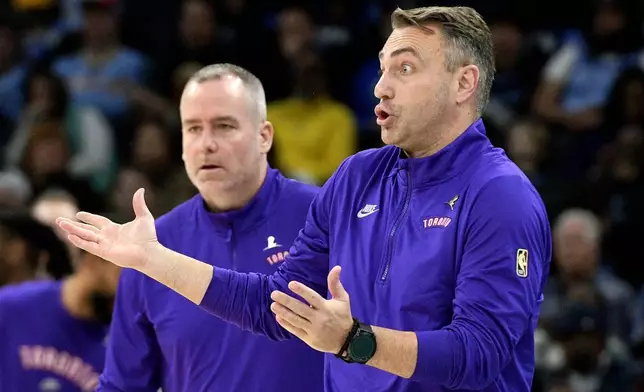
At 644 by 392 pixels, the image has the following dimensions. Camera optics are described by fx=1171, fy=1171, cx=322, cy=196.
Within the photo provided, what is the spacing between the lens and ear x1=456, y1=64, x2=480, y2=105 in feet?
→ 12.5

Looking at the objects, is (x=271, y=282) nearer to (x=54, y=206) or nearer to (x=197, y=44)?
(x=54, y=206)

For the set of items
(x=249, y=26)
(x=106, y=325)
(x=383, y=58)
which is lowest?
(x=106, y=325)

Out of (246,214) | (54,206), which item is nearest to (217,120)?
(246,214)

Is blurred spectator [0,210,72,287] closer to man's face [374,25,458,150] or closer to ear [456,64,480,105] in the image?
man's face [374,25,458,150]

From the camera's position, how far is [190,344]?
4.76 meters

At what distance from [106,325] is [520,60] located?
5.75m

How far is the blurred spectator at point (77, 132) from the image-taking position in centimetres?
1042

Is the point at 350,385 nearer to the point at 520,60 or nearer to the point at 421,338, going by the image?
the point at 421,338

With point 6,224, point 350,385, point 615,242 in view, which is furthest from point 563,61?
point 350,385

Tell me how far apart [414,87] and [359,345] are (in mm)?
922

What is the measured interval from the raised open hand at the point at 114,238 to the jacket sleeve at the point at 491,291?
101 cm

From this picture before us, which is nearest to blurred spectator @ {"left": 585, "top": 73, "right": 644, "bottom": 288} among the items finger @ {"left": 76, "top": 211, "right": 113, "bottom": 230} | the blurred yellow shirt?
the blurred yellow shirt

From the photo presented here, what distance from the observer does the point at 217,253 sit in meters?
4.88

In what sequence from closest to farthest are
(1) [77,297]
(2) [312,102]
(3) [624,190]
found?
1. (1) [77,297]
2. (3) [624,190]
3. (2) [312,102]
